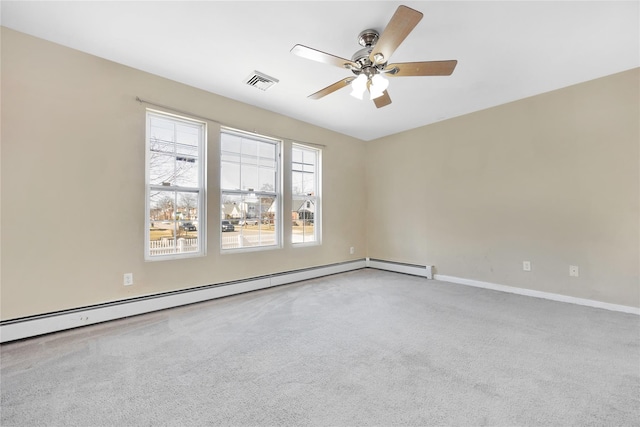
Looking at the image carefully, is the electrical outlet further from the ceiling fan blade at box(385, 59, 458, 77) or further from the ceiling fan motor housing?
the ceiling fan blade at box(385, 59, 458, 77)

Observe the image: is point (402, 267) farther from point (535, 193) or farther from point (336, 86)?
point (336, 86)

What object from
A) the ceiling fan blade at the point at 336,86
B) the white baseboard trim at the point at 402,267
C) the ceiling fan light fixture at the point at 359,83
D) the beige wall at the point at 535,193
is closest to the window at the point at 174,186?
the ceiling fan blade at the point at 336,86

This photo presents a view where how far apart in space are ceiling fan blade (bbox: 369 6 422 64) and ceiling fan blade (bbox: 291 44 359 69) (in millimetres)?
205

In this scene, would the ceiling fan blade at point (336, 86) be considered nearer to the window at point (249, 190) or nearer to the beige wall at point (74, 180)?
the window at point (249, 190)

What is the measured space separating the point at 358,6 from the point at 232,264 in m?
3.04

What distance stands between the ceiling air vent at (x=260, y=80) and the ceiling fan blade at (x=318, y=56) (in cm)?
107

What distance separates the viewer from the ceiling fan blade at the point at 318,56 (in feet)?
6.23

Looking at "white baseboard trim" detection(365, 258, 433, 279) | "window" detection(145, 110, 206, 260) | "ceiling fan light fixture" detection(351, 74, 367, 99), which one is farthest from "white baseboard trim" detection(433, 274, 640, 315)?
"window" detection(145, 110, 206, 260)

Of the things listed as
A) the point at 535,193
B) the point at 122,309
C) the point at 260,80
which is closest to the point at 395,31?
the point at 260,80

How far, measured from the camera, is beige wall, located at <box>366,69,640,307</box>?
2850 millimetres

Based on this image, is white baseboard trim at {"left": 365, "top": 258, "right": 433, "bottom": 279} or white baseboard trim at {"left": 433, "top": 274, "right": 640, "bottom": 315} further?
white baseboard trim at {"left": 365, "top": 258, "right": 433, "bottom": 279}

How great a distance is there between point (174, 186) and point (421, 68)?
284cm

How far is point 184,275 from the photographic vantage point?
10.0ft

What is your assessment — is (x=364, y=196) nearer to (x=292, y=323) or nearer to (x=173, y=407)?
(x=292, y=323)
